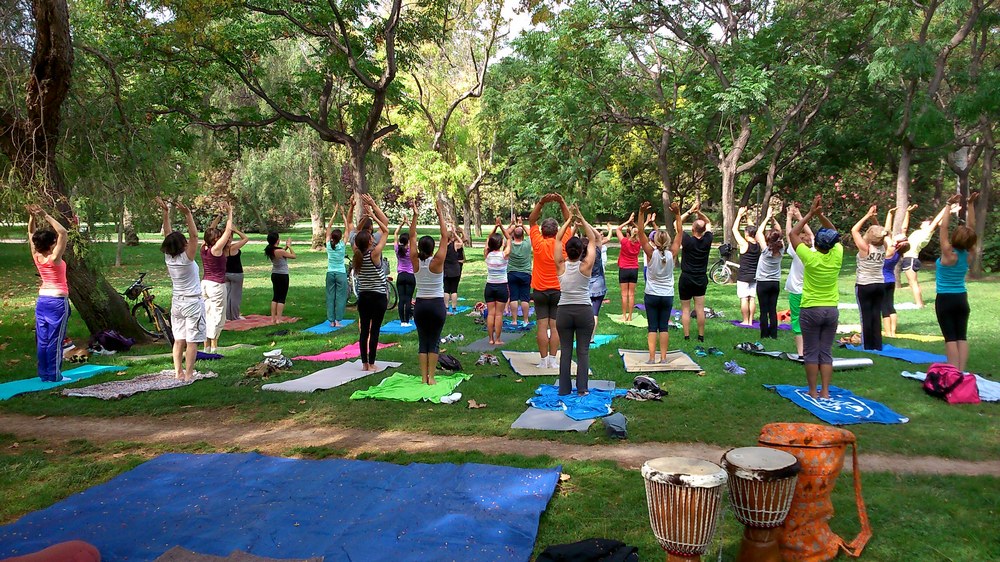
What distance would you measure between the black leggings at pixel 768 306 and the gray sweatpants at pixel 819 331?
3.25m

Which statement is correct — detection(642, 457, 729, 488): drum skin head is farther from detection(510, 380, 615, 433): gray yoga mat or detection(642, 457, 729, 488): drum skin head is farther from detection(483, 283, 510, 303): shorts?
detection(483, 283, 510, 303): shorts

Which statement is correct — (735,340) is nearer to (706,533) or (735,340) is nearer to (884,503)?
(884,503)

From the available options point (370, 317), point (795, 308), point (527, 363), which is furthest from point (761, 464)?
point (795, 308)

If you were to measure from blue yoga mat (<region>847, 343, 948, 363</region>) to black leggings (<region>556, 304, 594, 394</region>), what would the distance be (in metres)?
5.02

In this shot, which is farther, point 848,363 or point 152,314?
point 152,314

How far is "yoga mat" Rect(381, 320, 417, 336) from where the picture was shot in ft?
37.5

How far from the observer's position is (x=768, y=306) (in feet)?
33.4

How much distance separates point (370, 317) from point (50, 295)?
3.84m

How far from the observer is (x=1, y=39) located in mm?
7797

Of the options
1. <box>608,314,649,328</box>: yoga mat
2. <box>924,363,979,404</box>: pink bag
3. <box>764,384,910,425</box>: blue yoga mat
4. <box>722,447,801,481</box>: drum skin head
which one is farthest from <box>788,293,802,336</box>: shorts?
<box>722,447,801,481</box>: drum skin head

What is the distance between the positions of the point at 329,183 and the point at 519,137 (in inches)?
449

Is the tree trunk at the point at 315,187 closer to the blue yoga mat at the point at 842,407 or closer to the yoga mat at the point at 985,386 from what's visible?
the blue yoga mat at the point at 842,407

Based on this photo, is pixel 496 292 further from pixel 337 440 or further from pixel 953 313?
pixel 953 313

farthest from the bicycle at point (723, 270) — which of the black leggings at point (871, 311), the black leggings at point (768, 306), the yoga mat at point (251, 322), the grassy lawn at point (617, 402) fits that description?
the yoga mat at point (251, 322)
